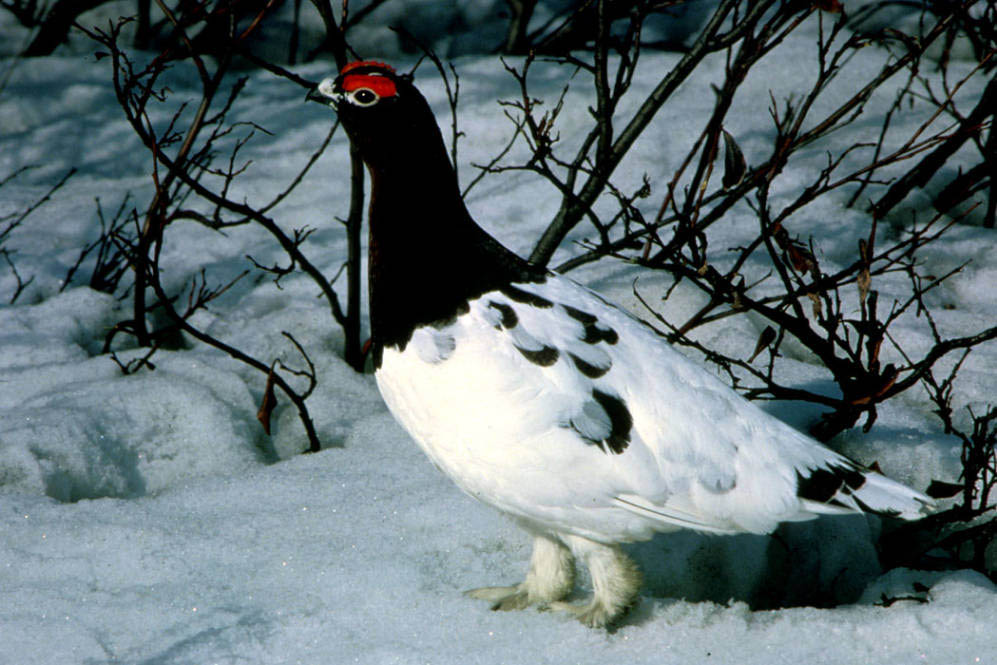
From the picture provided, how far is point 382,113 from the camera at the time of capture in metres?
1.90

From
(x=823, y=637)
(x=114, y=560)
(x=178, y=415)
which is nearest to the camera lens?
(x=823, y=637)

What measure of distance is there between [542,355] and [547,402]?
0.10m

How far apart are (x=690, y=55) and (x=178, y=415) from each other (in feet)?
5.85

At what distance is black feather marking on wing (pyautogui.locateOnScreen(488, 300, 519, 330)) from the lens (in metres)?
1.91

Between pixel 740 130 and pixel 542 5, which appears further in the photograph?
pixel 542 5

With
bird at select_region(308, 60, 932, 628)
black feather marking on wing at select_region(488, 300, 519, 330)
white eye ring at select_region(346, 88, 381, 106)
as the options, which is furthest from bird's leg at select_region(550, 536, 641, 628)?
white eye ring at select_region(346, 88, 381, 106)

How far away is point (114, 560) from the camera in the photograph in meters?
2.20

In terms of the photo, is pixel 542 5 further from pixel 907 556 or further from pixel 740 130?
pixel 907 556

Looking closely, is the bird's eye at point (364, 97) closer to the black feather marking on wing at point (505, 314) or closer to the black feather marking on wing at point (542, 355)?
the black feather marking on wing at point (505, 314)

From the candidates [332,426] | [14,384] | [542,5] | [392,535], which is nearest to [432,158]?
[392,535]

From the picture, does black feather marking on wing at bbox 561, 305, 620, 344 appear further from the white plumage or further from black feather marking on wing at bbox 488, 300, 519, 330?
black feather marking on wing at bbox 488, 300, 519, 330

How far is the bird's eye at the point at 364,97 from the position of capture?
1.88 metres

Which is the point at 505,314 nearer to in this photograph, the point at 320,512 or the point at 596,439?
the point at 596,439

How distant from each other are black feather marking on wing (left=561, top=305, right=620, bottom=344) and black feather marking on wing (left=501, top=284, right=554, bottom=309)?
5cm
